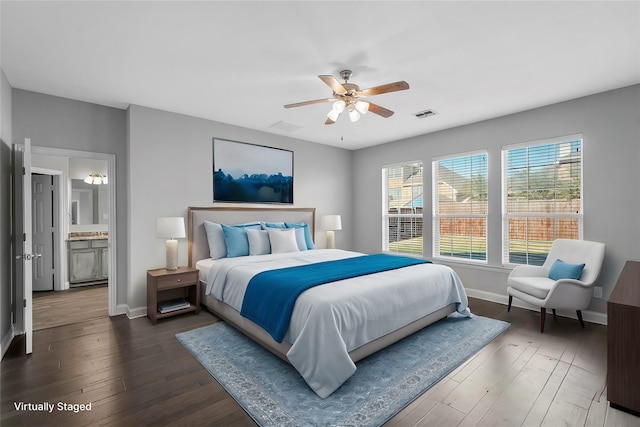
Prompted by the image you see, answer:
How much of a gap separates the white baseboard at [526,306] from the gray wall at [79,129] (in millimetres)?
5013

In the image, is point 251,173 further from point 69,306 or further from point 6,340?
point 6,340

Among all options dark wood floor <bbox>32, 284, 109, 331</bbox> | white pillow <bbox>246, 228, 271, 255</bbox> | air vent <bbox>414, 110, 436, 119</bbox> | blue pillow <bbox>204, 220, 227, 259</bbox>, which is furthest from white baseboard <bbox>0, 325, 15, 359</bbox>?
air vent <bbox>414, 110, 436, 119</bbox>

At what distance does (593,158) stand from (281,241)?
407 centimetres

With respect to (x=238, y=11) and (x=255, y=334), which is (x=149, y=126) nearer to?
(x=238, y=11)

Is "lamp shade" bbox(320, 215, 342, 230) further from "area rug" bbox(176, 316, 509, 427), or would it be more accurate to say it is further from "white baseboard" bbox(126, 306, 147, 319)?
"white baseboard" bbox(126, 306, 147, 319)

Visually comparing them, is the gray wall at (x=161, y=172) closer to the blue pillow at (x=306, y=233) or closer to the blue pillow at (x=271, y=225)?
the blue pillow at (x=271, y=225)

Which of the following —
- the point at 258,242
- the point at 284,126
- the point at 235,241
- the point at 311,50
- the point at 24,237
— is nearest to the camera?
the point at 311,50

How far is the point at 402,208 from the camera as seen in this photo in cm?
579

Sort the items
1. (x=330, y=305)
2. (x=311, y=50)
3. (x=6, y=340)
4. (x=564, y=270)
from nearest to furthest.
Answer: (x=330, y=305), (x=311, y=50), (x=6, y=340), (x=564, y=270)

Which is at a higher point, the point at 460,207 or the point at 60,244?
the point at 460,207

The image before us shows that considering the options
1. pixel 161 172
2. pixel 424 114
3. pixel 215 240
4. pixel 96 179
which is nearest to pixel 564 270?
pixel 424 114

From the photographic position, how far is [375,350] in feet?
8.72

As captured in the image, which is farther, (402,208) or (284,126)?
(402,208)

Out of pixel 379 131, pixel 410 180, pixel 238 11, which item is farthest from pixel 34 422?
pixel 410 180
